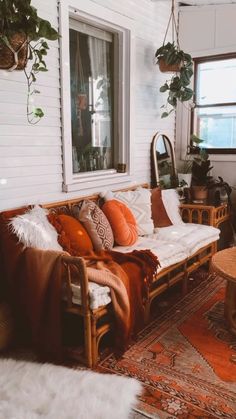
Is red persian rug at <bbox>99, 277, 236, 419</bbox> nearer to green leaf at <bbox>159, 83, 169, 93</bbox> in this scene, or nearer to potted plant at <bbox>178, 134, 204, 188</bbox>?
potted plant at <bbox>178, 134, 204, 188</bbox>

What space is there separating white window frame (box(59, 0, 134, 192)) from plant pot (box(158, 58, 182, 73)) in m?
0.35

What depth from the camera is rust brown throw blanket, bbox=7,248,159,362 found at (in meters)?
2.33

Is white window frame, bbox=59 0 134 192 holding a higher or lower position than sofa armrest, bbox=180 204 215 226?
higher

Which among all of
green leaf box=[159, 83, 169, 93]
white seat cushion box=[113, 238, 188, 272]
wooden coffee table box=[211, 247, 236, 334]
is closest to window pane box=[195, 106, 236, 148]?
green leaf box=[159, 83, 169, 93]

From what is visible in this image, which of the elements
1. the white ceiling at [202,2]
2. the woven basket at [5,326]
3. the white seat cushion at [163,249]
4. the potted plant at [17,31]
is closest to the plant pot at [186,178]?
the white seat cushion at [163,249]

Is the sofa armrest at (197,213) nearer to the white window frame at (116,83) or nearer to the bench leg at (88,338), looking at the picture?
the white window frame at (116,83)

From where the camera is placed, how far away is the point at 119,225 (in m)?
3.21

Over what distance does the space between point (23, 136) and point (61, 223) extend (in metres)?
0.71

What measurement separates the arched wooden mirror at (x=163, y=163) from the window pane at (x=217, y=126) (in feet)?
1.54

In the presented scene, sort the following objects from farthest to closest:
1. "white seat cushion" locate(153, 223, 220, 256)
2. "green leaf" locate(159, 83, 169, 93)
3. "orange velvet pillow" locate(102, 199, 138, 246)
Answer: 1. "green leaf" locate(159, 83, 169, 93)
2. "white seat cushion" locate(153, 223, 220, 256)
3. "orange velvet pillow" locate(102, 199, 138, 246)

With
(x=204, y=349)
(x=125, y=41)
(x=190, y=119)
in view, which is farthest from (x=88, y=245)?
(x=190, y=119)

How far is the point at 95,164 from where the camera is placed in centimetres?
372

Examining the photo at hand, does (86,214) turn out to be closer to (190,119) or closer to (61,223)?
(61,223)

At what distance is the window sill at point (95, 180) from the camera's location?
10.8 ft
